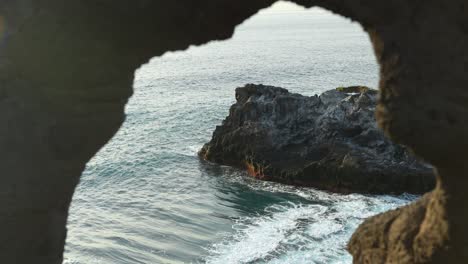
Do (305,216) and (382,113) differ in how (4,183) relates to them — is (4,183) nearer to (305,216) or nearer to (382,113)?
(382,113)

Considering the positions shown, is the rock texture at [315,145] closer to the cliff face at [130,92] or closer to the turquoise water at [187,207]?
the turquoise water at [187,207]

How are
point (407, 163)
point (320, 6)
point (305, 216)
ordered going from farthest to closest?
point (407, 163) < point (305, 216) < point (320, 6)

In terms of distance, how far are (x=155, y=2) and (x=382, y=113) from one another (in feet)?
16.2

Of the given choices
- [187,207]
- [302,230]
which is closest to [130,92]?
[302,230]

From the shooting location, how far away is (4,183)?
36.8 ft

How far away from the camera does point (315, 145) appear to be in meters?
40.6

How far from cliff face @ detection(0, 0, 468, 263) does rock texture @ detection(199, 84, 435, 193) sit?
26580 mm

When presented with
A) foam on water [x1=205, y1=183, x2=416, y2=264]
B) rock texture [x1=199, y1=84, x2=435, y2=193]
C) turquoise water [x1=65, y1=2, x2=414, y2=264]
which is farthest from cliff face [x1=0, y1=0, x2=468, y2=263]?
rock texture [x1=199, y1=84, x2=435, y2=193]

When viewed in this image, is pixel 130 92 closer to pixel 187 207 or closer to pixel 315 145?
pixel 187 207

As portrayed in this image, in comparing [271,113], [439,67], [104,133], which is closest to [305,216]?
[271,113]

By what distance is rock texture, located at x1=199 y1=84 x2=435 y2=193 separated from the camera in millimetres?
36500

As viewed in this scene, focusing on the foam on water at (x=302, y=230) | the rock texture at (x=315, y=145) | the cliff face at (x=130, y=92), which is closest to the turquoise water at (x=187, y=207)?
the foam on water at (x=302, y=230)

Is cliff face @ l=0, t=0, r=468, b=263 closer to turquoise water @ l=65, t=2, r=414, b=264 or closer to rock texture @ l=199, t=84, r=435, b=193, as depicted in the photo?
turquoise water @ l=65, t=2, r=414, b=264

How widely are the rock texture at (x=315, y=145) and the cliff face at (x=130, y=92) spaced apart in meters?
26.6
